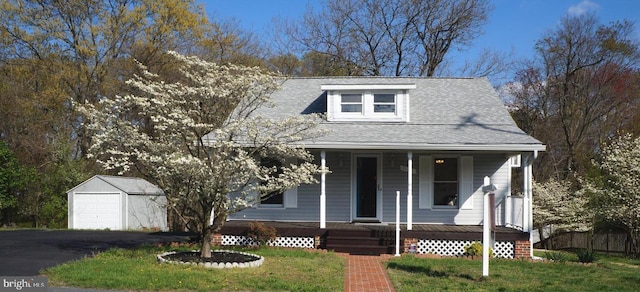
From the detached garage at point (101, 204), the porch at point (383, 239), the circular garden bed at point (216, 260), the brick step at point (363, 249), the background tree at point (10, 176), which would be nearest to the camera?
the circular garden bed at point (216, 260)

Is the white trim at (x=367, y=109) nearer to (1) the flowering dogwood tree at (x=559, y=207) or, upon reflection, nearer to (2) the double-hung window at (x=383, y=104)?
(2) the double-hung window at (x=383, y=104)

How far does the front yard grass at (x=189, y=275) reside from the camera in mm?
9312

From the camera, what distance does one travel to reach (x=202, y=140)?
12.3m

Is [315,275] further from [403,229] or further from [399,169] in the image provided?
[399,169]

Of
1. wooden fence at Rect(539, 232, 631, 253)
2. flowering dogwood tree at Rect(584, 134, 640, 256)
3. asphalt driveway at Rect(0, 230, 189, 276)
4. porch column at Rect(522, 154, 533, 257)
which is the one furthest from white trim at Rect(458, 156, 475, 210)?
asphalt driveway at Rect(0, 230, 189, 276)

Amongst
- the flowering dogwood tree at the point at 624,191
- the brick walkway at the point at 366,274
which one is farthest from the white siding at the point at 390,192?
the flowering dogwood tree at the point at 624,191

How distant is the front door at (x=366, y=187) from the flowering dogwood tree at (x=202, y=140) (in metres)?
4.72

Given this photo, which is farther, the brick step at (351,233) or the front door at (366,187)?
the front door at (366,187)

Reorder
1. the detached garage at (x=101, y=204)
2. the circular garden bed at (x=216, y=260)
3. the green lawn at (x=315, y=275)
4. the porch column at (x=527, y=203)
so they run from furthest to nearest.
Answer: the detached garage at (x=101, y=204), the porch column at (x=527, y=203), the circular garden bed at (x=216, y=260), the green lawn at (x=315, y=275)

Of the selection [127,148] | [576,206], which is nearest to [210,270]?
[127,148]

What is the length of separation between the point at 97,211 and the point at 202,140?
14073 millimetres

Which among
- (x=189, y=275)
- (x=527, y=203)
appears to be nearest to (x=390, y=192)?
(x=527, y=203)

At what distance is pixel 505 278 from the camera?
35.7 feet

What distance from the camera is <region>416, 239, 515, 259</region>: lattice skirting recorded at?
1506 centimetres
